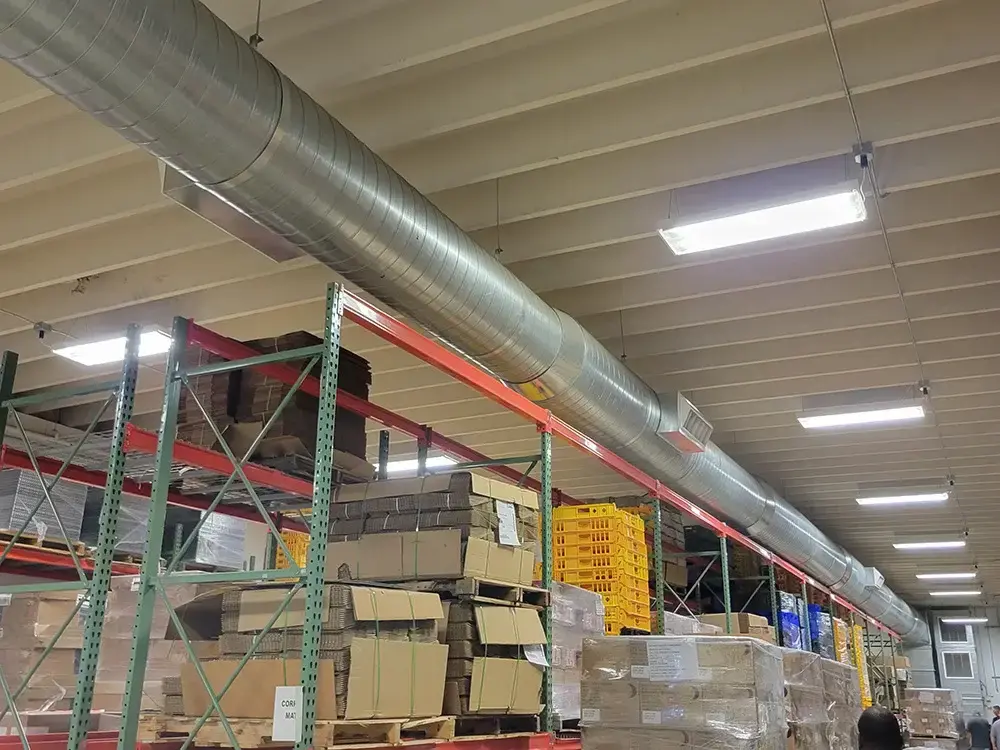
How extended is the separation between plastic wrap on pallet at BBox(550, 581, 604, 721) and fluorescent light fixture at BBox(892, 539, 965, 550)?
1224 centimetres

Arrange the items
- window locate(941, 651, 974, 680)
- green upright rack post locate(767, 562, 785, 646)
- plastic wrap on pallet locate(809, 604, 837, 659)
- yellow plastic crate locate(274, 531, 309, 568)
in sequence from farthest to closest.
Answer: window locate(941, 651, 974, 680) → plastic wrap on pallet locate(809, 604, 837, 659) → green upright rack post locate(767, 562, 785, 646) → yellow plastic crate locate(274, 531, 309, 568)

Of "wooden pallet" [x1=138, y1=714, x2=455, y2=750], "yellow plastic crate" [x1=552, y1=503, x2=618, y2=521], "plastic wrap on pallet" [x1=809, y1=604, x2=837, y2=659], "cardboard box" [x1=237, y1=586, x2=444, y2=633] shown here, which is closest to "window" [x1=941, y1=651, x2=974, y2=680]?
"plastic wrap on pallet" [x1=809, y1=604, x2=837, y2=659]

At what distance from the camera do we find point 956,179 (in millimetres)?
5168

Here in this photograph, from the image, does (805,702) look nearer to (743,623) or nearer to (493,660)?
(493,660)

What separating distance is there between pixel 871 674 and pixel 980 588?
5460mm

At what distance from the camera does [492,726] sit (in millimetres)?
5336

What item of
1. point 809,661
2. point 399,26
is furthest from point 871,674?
point 399,26

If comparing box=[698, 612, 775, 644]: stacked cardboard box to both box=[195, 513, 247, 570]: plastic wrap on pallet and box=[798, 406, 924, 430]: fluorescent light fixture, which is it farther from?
box=[195, 513, 247, 570]: plastic wrap on pallet

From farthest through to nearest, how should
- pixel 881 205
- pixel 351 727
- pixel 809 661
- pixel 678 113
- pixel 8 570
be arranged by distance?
pixel 8 570, pixel 809 661, pixel 881 205, pixel 678 113, pixel 351 727

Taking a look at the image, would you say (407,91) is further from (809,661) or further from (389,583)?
(809,661)

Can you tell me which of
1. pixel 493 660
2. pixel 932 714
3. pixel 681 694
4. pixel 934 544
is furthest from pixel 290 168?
pixel 932 714

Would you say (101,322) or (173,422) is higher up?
(101,322)

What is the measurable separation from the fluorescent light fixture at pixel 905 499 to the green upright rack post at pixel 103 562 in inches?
423

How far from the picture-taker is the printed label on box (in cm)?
532
